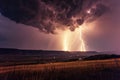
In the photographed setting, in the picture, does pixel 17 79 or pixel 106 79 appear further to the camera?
pixel 17 79

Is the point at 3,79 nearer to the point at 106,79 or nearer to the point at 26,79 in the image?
the point at 26,79

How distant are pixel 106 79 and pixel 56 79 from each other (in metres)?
7.29

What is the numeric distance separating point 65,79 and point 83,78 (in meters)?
2.76

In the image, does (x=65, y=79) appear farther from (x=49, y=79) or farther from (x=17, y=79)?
(x=17, y=79)

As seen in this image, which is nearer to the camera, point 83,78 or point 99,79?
point 99,79

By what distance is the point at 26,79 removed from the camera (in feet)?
87.7

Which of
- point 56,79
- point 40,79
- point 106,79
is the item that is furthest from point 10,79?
point 106,79

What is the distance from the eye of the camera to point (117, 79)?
26.7 metres

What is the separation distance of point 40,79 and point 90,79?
7370 millimetres

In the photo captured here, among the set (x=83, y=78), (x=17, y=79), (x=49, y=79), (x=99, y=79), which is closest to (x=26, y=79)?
(x=17, y=79)

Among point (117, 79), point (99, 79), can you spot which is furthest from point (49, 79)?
point (117, 79)

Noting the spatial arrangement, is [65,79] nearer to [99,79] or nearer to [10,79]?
Result: [99,79]

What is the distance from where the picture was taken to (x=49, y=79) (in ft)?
87.4

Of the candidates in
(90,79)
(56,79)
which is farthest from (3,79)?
(90,79)
